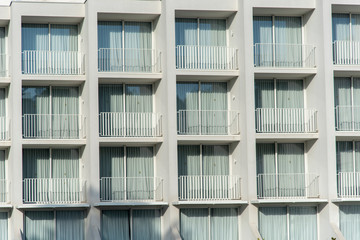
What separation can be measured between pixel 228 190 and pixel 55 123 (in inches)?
320

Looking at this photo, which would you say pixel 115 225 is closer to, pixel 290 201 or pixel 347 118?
pixel 290 201

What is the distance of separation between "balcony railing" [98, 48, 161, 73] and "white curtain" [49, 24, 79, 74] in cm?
127

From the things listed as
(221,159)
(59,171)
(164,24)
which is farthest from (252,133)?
(59,171)

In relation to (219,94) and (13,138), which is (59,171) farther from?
(219,94)

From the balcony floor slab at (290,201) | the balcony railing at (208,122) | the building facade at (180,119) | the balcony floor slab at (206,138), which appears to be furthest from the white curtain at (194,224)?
the balcony railing at (208,122)

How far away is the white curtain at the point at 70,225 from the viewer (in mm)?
40500

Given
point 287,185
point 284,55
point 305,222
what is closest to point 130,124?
point 287,185

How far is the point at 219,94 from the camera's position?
4250cm

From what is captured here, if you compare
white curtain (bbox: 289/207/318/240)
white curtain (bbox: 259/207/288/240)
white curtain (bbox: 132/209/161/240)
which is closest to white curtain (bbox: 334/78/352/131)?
white curtain (bbox: 289/207/318/240)

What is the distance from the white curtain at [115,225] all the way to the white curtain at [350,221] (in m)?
9.45

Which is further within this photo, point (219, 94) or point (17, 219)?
point (219, 94)

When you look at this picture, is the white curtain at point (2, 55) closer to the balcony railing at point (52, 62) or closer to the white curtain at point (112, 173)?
the balcony railing at point (52, 62)

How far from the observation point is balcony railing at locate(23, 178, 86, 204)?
131 feet

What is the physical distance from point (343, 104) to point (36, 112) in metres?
13.8
